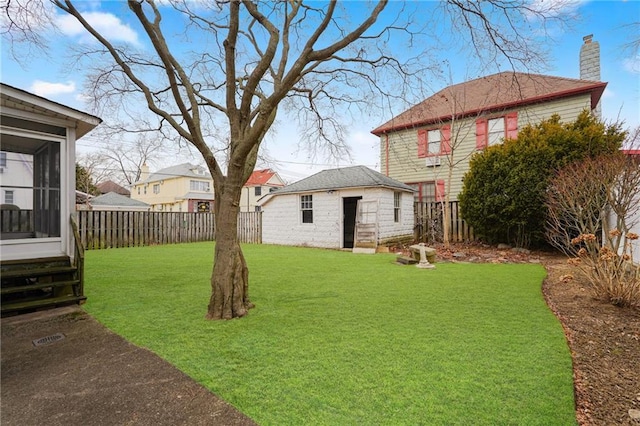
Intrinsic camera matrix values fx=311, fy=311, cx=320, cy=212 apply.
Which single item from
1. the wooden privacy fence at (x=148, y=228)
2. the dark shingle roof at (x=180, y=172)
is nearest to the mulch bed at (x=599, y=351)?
the wooden privacy fence at (x=148, y=228)

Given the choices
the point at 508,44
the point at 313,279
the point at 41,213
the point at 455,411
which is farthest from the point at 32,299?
the point at 508,44

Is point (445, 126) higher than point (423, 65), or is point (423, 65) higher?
point (445, 126)

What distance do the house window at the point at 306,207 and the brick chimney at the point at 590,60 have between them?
12.7m

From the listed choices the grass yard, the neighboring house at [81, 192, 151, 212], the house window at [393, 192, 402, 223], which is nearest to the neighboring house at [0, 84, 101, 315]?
the grass yard

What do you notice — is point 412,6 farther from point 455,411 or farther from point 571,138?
point 571,138

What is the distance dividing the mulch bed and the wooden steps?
20.8 ft

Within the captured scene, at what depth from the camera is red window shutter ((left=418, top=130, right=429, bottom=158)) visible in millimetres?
15599

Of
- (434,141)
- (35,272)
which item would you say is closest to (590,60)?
(434,141)

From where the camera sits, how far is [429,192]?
51.3 feet

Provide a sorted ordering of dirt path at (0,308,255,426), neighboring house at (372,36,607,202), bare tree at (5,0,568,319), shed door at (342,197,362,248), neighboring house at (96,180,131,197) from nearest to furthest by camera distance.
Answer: dirt path at (0,308,255,426) < bare tree at (5,0,568,319) < neighboring house at (372,36,607,202) < shed door at (342,197,362,248) < neighboring house at (96,180,131,197)

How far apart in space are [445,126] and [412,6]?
36.2ft

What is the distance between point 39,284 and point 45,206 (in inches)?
72.3

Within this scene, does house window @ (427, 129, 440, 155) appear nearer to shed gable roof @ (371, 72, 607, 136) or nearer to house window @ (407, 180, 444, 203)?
shed gable roof @ (371, 72, 607, 136)

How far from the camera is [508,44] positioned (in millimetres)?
4234
